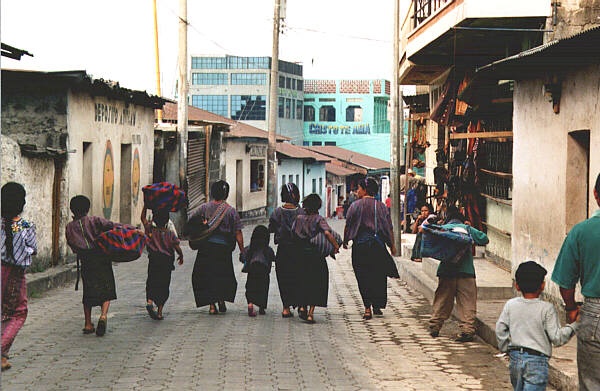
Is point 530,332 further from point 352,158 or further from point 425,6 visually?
point 352,158

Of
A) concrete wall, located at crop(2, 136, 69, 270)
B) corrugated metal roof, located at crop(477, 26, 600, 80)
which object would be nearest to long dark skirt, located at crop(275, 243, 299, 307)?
corrugated metal roof, located at crop(477, 26, 600, 80)

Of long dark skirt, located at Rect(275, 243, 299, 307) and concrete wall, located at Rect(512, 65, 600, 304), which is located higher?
concrete wall, located at Rect(512, 65, 600, 304)

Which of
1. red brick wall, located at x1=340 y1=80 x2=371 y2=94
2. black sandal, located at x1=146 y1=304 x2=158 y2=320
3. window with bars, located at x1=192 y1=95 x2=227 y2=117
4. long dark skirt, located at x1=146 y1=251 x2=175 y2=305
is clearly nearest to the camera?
black sandal, located at x1=146 y1=304 x2=158 y2=320

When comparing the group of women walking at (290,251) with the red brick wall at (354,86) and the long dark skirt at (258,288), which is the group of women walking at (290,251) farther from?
the red brick wall at (354,86)

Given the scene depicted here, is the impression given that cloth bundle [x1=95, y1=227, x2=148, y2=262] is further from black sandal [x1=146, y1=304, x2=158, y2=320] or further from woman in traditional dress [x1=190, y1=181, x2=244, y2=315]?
woman in traditional dress [x1=190, y1=181, x2=244, y2=315]

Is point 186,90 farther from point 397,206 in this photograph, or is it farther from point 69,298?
point 69,298

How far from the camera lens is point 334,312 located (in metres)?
11.8

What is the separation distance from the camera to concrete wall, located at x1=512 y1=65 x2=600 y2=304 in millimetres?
9383

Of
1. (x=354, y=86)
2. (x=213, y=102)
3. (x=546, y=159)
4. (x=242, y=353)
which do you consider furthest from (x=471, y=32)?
(x=354, y=86)

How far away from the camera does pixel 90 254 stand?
9375 millimetres

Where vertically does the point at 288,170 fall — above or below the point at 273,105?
below

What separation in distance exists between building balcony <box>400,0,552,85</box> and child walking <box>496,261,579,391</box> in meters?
7.93

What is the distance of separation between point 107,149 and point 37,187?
5793 millimetres

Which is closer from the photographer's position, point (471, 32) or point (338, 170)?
point (471, 32)
